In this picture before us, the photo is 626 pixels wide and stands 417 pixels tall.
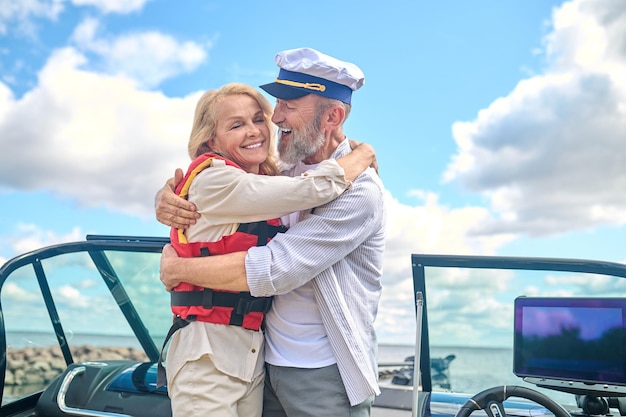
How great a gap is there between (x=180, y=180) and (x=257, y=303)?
A: 0.56 m

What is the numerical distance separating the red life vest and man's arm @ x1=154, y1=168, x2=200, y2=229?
4 centimetres

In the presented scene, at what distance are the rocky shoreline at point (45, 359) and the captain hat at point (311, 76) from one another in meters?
2.17

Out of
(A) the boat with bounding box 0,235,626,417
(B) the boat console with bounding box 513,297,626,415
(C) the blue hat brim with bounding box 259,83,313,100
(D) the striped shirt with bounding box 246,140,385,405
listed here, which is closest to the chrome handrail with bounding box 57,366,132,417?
(A) the boat with bounding box 0,235,626,417

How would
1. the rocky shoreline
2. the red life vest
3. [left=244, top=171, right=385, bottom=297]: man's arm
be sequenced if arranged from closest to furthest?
1. [left=244, top=171, right=385, bottom=297]: man's arm
2. the red life vest
3. the rocky shoreline

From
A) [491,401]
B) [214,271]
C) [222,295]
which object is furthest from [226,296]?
[491,401]

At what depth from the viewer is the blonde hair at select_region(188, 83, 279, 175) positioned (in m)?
2.36

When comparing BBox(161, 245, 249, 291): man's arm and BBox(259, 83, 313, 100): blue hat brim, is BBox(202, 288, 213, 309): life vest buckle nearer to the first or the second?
BBox(161, 245, 249, 291): man's arm

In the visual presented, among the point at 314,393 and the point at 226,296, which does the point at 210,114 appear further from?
the point at 314,393

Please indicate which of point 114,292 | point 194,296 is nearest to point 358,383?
point 194,296

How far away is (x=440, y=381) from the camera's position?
3.31m

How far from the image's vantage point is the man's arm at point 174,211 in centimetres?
216

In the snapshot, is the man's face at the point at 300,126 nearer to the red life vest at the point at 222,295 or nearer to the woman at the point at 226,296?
the woman at the point at 226,296

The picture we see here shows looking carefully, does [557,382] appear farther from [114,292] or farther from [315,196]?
[114,292]

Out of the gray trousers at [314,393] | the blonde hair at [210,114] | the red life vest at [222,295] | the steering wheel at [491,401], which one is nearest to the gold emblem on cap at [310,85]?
the blonde hair at [210,114]
